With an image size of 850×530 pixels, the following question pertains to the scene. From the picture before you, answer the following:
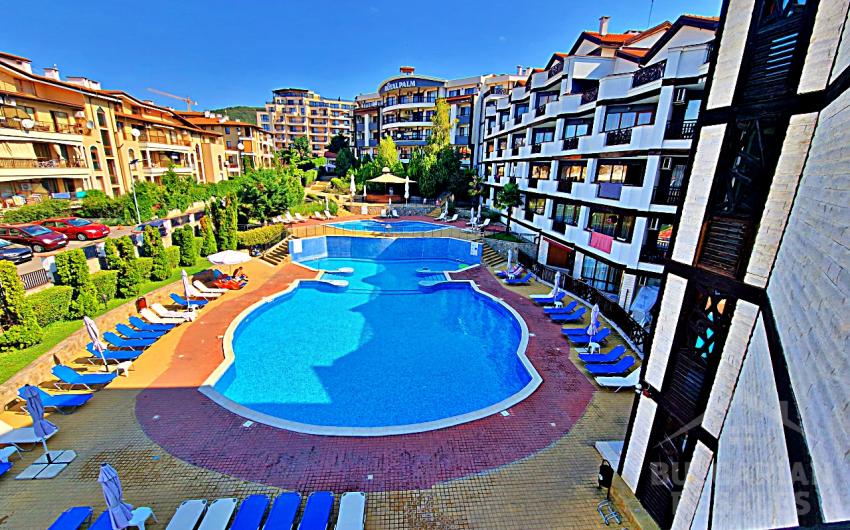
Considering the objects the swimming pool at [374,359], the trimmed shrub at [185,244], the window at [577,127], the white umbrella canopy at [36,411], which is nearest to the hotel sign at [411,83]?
the window at [577,127]

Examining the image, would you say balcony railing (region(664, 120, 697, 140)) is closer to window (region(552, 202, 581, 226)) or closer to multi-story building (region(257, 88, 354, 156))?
window (region(552, 202, 581, 226))

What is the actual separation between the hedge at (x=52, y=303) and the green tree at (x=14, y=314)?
2.13 ft

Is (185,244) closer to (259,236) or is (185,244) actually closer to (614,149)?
(259,236)

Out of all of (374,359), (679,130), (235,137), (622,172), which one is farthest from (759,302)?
(235,137)

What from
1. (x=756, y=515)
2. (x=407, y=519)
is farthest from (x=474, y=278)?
(x=756, y=515)

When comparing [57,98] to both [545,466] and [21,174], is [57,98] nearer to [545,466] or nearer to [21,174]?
[21,174]

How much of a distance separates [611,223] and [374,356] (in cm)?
1372

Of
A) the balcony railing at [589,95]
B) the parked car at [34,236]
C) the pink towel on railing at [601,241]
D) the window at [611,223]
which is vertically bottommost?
the parked car at [34,236]

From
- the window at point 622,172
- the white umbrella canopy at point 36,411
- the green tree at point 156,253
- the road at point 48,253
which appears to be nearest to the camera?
the white umbrella canopy at point 36,411

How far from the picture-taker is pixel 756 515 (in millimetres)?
2826

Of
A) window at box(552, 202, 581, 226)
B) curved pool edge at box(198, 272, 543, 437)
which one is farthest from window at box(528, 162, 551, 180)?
curved pool edge at box(198, 272, 543, 437)

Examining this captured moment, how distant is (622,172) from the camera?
18.0m

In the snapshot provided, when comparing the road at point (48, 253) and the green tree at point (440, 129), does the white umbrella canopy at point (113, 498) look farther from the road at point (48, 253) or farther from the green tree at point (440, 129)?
the green tree at point (440, 129)

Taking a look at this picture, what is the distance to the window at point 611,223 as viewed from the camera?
57.5 feet
